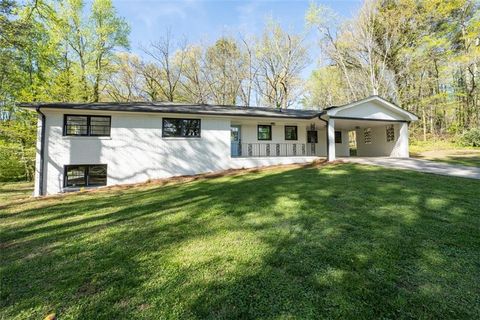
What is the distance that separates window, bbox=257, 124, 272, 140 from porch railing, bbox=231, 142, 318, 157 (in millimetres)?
473

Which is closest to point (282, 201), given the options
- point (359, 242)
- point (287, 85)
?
point (359, 242)

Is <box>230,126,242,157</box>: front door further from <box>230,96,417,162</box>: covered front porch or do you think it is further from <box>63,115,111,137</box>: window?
<box>63,115,111,137</box>: window

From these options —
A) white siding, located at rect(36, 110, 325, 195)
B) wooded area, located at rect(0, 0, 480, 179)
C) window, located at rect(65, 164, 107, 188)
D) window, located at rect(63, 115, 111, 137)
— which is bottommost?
window, located at rect(65, 164, 107, 188)

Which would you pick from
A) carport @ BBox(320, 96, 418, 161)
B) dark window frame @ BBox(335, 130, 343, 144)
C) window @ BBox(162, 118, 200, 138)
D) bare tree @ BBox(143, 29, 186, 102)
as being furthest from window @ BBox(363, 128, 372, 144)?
bare tree @ BBox(143, 29, 186, 102)

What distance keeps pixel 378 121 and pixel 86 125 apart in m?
15.1

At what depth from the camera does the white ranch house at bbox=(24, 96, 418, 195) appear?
9.99m

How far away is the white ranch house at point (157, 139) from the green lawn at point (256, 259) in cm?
481

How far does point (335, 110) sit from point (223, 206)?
8.91 metres

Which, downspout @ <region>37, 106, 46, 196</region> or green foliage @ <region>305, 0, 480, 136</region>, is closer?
downspout @ <region>37, 106, 46, 196</region>

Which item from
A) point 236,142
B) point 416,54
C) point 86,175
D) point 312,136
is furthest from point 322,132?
point 86,175

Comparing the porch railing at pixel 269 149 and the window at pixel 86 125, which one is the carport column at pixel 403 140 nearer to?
the porch railing at pixel 269 149

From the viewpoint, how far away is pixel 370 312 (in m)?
2.10

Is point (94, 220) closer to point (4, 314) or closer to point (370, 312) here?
point (4, 314)

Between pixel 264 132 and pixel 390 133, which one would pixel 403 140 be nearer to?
pixel 390 133
